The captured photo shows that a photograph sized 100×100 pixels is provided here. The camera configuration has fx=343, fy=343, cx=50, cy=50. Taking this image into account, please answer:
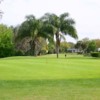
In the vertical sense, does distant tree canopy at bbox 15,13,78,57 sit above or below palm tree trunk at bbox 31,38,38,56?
above

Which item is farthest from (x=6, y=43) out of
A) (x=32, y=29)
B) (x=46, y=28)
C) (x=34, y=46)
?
(x=46, y=28)

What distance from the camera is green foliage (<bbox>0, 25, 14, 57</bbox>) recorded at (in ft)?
248

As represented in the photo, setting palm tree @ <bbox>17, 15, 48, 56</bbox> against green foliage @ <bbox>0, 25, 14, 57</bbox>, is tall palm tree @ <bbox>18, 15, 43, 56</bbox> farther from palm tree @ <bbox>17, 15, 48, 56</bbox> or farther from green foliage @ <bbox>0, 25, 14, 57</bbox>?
green foliage @ <bbox>0, 25, 14, 57</bbox>

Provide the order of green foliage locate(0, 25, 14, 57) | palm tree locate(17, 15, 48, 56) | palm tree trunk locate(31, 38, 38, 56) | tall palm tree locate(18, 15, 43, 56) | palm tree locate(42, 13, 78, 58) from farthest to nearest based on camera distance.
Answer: green foliage locate(0, 25, 14, 57)
palm tree trunk locate(31, 38, 38, 56)
tall palm tree locate(18, 15, 43, 56)
palm tree locate(17, 15, 48, 56)
palm tree locate(42, 13, 78, 58)

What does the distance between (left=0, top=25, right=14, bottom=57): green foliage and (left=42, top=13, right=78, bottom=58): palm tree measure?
1059cm

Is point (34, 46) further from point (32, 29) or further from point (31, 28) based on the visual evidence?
point (31, 28)

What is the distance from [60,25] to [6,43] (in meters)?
14.9

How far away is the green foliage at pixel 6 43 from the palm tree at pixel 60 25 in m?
10.6

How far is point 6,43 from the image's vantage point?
7694 centimetres

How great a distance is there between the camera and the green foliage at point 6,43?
75500 mm

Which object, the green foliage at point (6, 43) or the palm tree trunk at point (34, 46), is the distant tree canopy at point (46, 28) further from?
the green foliage at point (6, 43)

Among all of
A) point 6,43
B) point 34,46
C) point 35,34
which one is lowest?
point 34,46

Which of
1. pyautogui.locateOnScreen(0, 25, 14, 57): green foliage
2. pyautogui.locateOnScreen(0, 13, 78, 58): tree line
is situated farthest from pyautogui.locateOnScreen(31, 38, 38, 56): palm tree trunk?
pyautogui.locateOnScreen(0, 25, 14, 57): green foliage

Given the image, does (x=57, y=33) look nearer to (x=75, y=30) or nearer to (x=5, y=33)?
(x=75, y=30)
